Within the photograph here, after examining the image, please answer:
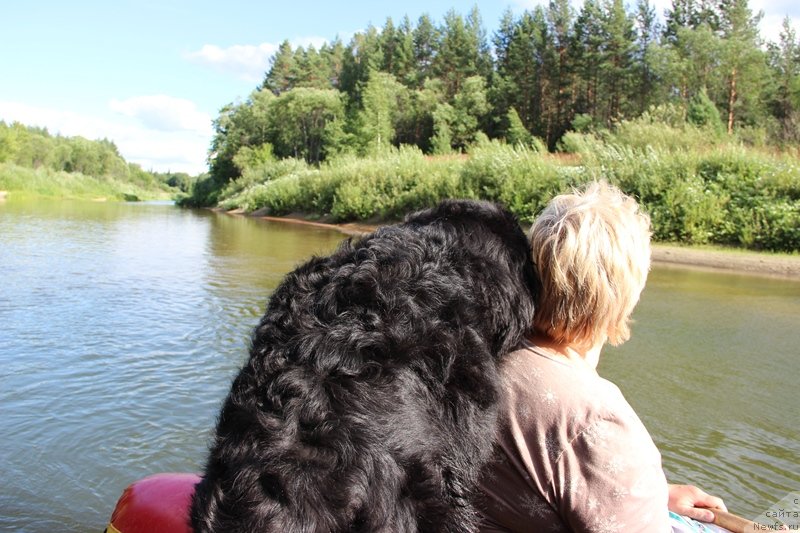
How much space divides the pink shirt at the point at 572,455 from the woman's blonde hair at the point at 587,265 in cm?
15

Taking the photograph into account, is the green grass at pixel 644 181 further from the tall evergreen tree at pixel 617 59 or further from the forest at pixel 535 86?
the tall evergreen tree at pixel 617 59

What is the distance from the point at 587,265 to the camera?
1.89 metres

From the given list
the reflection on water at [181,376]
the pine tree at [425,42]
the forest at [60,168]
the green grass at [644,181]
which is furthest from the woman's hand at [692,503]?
the pine tree at [425,42]

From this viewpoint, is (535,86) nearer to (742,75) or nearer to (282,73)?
(742,75)

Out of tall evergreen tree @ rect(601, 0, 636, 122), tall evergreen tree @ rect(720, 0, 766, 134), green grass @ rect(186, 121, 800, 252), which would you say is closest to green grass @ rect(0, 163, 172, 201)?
green grass @ rect(186, 121, 800, 252)

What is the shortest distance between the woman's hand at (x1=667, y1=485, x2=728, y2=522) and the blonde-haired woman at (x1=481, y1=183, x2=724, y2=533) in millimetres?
758

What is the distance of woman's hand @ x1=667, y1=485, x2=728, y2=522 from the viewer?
2535 millimetres

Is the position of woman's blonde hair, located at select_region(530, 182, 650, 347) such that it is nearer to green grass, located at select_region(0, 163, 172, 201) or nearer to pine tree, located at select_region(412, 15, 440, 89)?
green grass, located at select_region(0, 163, 172, 201)

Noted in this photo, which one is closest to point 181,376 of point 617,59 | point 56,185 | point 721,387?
point 721,387

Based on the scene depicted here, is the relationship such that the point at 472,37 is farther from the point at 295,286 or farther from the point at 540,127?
the point at 295,286

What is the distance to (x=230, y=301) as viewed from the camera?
35.4ft

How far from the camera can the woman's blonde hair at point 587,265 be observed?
1.90m

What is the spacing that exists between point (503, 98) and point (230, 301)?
5621cm

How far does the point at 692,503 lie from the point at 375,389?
1776 mm
